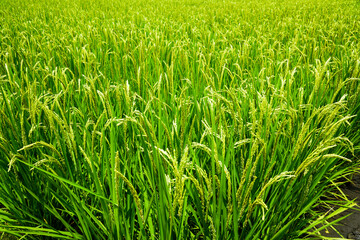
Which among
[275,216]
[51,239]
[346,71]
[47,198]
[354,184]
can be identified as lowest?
[354,184]

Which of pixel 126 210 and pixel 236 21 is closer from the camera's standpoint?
pixel 126 210

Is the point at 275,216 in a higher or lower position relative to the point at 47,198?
higher

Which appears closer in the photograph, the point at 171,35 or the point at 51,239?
the point at 51,239

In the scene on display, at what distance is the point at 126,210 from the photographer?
0.88m

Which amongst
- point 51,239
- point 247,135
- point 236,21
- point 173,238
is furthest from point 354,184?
point 236,21

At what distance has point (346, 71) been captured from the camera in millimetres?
1880

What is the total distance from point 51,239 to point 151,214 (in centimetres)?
44

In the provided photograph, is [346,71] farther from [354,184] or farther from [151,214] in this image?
[151,214]

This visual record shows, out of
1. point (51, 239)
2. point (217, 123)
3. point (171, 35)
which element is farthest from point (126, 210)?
point (171, 35)

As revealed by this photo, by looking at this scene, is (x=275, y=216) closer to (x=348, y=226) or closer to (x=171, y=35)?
(x=348, y=226)

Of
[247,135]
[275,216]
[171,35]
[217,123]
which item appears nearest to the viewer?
[275,216]

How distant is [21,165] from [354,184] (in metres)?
1.64

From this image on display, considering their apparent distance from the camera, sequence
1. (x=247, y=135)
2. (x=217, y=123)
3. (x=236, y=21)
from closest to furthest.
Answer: (x=217, y=123), (x=247, y=135), (x=236, y=21)

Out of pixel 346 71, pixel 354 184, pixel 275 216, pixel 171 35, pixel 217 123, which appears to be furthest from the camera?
pixel 171 35
